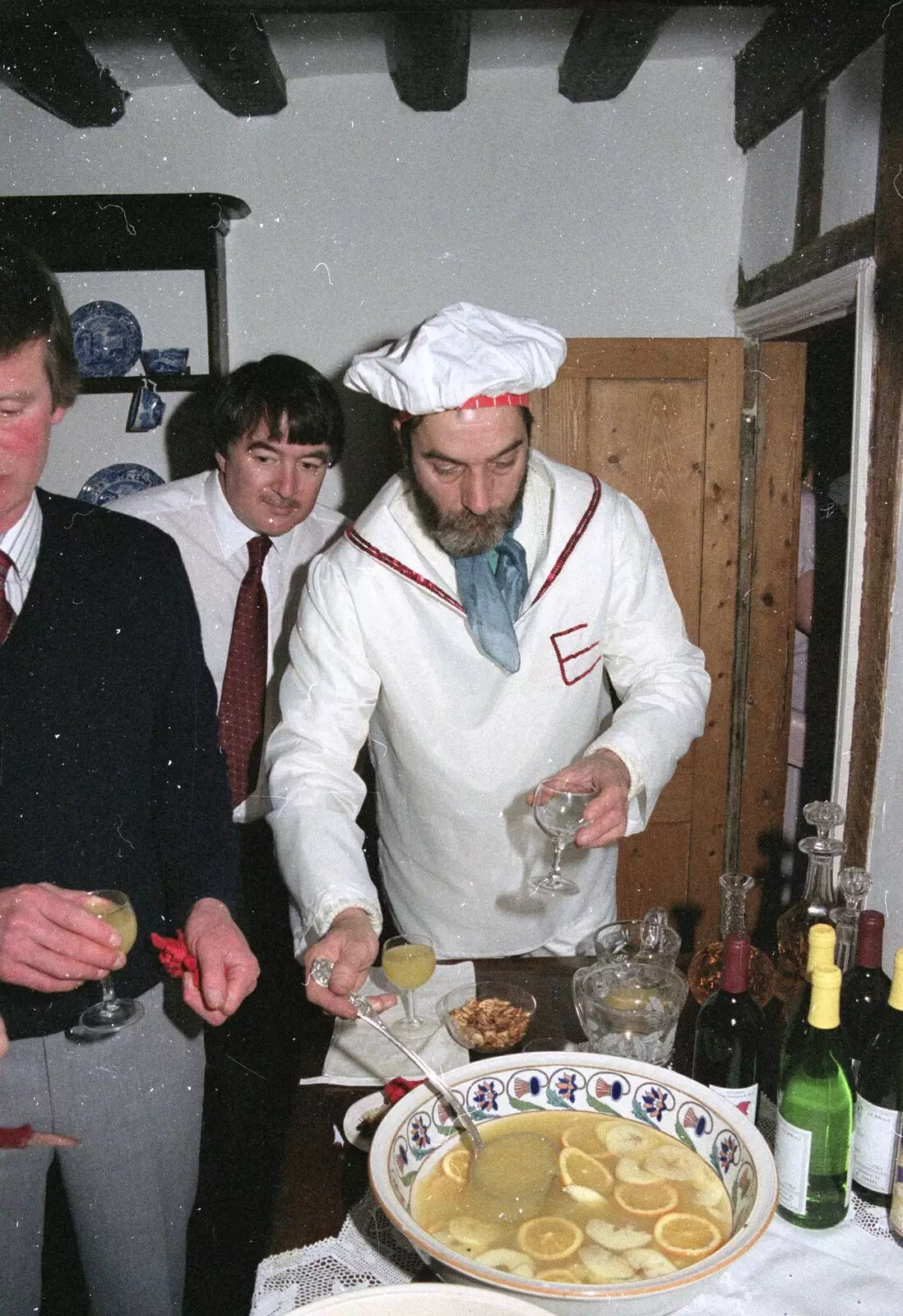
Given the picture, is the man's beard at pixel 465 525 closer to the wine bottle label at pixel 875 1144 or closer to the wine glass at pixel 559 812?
the wine glass at pixel 559 812

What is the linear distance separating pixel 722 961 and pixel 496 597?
906mm

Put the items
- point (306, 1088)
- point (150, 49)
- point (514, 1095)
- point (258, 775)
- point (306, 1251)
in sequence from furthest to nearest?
point (150, 49), point (258, 775), point (306, 1088), point (514, 1095), point (306, 1251)

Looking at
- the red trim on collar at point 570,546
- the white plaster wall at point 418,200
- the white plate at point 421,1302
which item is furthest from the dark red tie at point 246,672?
the white plate at point 421,1302

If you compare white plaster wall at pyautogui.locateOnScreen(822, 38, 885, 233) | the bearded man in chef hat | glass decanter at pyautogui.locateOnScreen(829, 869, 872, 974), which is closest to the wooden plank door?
white plaster wall at pyautogui.locateOnScreen(822, 38, 885, 233)

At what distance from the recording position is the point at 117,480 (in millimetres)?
3738

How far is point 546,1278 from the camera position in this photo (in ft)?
2.96

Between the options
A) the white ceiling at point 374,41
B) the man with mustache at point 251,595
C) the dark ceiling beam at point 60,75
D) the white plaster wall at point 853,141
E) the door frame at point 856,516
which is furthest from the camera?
the white ceiling at point 374,41

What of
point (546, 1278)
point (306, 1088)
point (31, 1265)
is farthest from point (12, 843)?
point (546, 1278)

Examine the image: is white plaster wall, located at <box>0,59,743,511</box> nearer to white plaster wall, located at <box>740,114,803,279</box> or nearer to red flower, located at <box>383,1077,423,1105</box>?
white plaster wall, located at <box>740,114,803,279</box>

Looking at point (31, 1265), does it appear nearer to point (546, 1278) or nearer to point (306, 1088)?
point (306, 1088)

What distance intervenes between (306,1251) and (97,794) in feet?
2.47

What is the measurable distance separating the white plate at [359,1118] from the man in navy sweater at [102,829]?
0.77ft

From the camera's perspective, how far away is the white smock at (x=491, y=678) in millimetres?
2092

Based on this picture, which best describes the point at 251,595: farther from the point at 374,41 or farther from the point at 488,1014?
the point at 374,41
